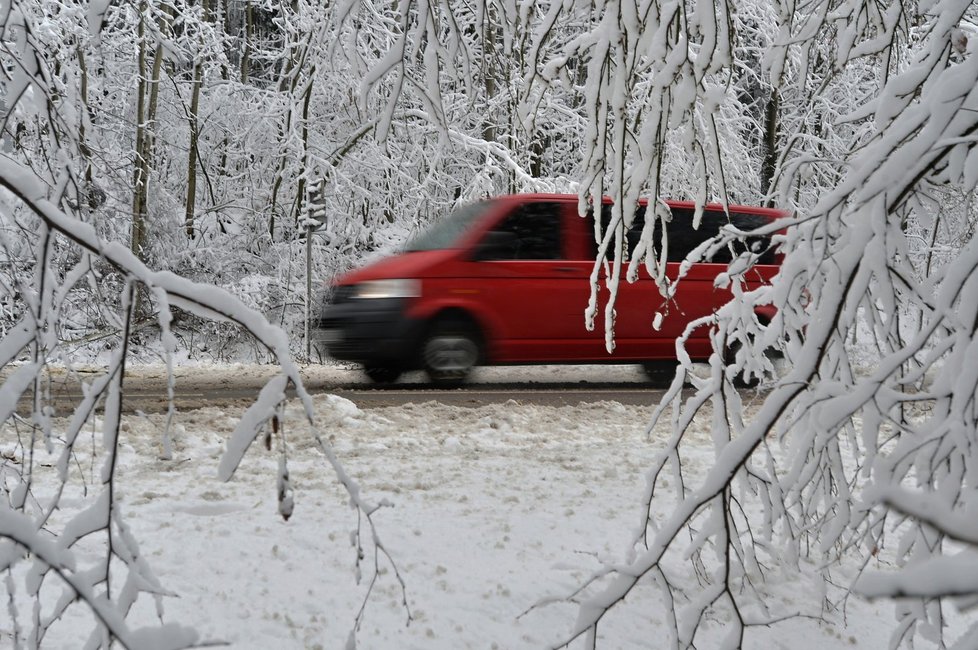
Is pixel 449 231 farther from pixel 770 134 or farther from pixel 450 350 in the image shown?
pixel 770 134

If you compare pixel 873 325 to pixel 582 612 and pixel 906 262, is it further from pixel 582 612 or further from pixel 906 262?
pixel 582 612

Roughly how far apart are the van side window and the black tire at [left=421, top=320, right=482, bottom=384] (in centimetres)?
77

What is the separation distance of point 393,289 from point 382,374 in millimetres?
972

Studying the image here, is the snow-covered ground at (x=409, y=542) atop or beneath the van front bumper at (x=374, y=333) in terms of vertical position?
beneath

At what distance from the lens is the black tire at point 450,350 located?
8.23m

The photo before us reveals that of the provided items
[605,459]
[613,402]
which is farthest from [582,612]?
[613,402]

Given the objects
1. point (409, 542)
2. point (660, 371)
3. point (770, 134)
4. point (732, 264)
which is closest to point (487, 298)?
point (660, 371)

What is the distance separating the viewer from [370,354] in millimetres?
8109

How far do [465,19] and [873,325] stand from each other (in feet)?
39.9

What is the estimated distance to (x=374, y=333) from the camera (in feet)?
26.4

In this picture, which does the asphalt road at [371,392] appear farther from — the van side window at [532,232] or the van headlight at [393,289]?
the van side window at [532,232]

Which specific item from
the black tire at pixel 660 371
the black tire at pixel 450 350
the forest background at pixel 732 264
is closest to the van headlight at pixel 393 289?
the black tire at pixel 450 350

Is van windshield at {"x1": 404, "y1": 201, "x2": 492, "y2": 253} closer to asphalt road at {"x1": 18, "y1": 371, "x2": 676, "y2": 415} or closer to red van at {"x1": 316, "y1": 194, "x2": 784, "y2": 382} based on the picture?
red van at {"x1": 316, "y1": 194, "x2": 784, "y2": 382}

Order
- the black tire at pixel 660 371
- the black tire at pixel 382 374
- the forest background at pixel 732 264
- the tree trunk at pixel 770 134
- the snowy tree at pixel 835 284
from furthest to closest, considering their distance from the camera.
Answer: the tree trunk at pixel 770 134, the black tire at pixel 660 371, the black tire at pixel 382 374, the snowy tree at pixel 835 284, the forest background at pixel 732 264
